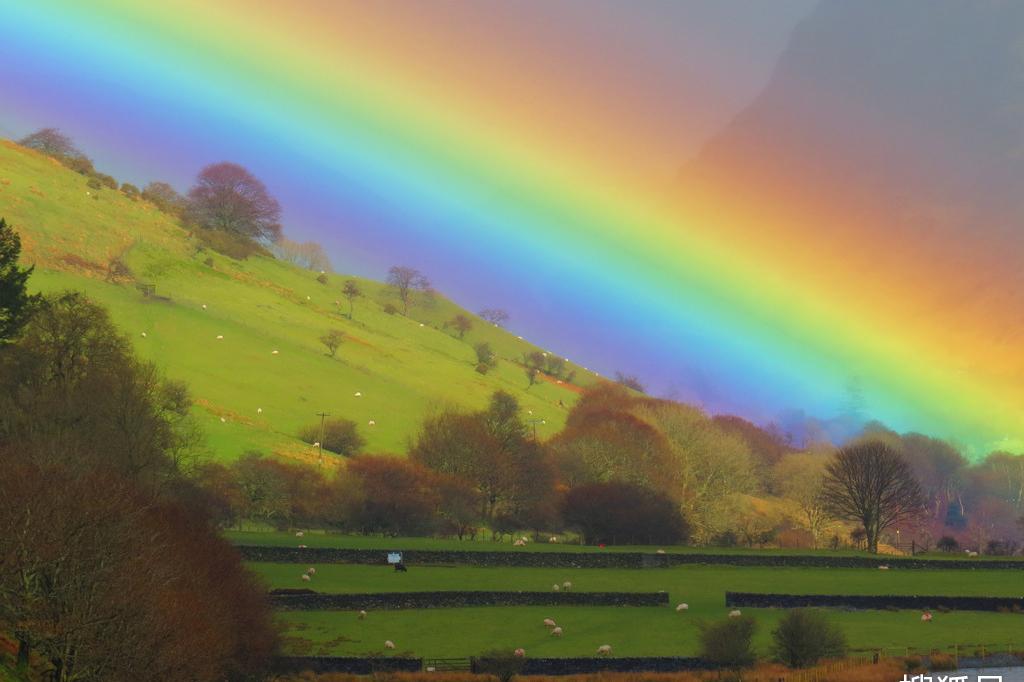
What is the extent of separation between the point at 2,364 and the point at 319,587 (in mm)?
24559

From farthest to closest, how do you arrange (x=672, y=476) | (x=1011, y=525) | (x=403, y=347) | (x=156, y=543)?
(x=1011, y=525), (x=403, y=347), (x=672, y=476), (x=156, y=543)

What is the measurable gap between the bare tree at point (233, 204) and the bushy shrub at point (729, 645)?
5611 inches

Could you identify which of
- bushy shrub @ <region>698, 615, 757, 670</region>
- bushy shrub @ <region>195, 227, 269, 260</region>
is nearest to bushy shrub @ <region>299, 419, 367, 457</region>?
bushy shrub @ <region>698, 615, 757, 670</region>

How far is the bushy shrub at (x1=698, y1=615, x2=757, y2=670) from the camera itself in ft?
135

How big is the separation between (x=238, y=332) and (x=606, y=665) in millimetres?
92636

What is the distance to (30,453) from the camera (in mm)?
41375

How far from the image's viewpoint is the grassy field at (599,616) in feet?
145

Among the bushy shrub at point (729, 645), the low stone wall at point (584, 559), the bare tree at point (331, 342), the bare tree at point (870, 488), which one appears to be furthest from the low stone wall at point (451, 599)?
the bare tree at point (331, 342)

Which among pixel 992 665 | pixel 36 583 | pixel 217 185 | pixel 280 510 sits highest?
pixel 217 185

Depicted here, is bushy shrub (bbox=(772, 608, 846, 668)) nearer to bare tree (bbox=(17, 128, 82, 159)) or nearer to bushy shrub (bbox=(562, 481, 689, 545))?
bushy shrub (bbox=(562, 481, 689, 545))

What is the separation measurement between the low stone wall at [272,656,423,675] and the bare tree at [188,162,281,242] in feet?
455

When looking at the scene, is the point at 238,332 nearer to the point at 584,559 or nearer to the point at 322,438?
the point at 322,438

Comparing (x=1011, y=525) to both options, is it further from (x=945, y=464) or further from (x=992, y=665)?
(x=992, y=665)

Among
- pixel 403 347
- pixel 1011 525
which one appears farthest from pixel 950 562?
pixel 1011 525
